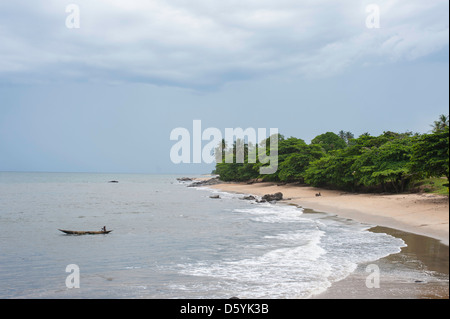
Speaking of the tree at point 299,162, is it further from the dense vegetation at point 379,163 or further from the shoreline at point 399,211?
the shoreline at point 399,211

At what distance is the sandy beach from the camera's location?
902 cm

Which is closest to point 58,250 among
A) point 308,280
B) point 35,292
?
point 35,292

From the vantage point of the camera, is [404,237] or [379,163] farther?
[379,163]

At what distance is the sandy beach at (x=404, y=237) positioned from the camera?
9.02m

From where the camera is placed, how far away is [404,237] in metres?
17.3

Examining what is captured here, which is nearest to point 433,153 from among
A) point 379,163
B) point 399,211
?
point 399,211

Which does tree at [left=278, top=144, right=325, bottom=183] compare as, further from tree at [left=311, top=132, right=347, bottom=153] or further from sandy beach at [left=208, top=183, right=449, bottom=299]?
tree at [left=311, top=132, right=347, bottom=153]

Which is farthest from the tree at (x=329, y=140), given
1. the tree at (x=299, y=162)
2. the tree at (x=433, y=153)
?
the tree at (x=433, y=153)

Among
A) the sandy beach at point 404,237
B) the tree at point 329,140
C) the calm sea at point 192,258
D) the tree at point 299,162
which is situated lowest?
the calm sea at point 192,258

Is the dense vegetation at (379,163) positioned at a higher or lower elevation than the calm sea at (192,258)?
higher

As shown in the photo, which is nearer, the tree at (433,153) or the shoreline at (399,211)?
the shoreline at (399,211)

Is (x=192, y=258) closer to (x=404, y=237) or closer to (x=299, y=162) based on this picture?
(x=404, y=237)

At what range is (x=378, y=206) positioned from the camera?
28.5m

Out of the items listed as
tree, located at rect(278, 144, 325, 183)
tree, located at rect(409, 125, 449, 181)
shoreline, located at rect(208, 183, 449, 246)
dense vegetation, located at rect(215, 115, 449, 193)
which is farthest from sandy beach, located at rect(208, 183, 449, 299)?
tree, located at rect(278, 144, 325, 183)
